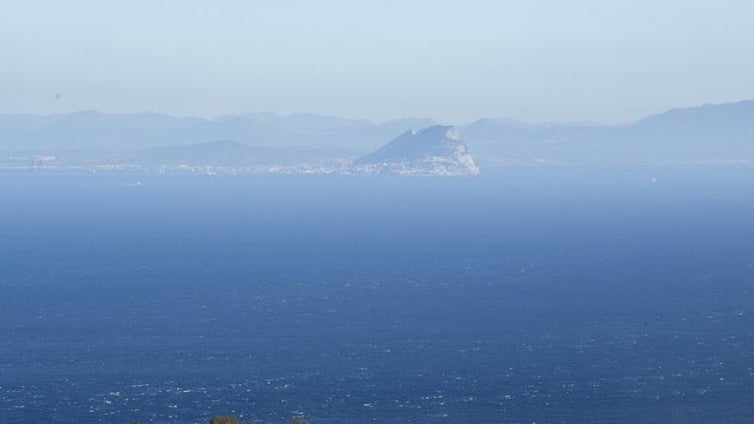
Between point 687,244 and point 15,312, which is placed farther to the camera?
point 687,244

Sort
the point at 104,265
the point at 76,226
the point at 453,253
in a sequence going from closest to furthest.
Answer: the point at 104,265
the point at 453,253
the point at 76,226

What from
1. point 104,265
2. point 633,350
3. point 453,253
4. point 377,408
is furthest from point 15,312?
point 453,253

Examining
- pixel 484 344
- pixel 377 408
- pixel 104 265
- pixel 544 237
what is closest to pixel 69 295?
pixel 104 265

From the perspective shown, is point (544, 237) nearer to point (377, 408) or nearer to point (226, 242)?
point (226, 242)

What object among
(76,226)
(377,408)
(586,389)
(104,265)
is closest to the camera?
(377,408)

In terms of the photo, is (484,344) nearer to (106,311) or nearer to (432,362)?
(432,362)

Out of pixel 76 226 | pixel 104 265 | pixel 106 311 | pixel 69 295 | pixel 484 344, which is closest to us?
pixel 484 344
